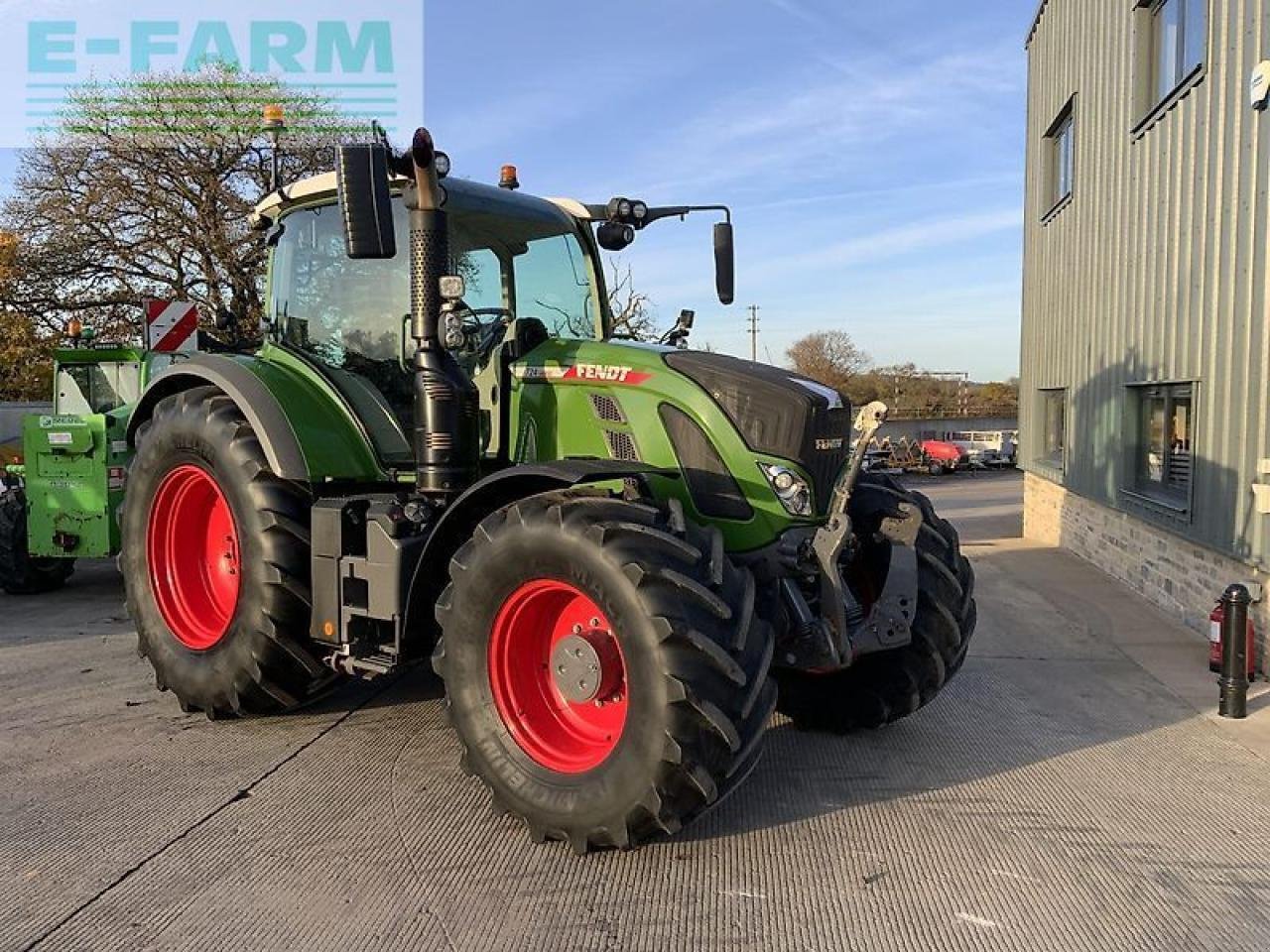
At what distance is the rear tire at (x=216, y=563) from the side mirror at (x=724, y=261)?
2.38 meters

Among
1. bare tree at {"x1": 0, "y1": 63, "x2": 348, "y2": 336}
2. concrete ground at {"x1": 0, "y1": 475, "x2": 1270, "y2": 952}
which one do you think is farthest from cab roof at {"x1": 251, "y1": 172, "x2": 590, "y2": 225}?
bare tree at {"x1": 0, "y1": 63, "x2": 348, "y2": 336}

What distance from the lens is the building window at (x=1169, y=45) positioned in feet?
23.6

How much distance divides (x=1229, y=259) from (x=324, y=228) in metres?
5.64

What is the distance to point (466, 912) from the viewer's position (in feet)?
10.1

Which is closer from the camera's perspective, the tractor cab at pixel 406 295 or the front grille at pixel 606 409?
the front grille at pixel 606 409

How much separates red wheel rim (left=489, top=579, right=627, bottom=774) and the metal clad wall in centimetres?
443

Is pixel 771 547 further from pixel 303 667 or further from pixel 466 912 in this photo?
pixel 303 667

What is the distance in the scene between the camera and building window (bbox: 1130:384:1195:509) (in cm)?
756

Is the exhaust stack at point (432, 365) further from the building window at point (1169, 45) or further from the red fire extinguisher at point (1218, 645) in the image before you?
the building window at point (1169, 45)

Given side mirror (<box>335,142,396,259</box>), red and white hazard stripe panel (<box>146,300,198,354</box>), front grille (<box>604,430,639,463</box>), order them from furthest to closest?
red and white hazard stripe panel (<box>146,300,198,354</box>), front grille (<box>604,430,639,463</box>), side mirror (<box>335,142,396,259</box>)

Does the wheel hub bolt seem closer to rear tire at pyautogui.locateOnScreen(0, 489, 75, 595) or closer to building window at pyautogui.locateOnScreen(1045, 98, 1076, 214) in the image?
rear tire at pyautogui.locateOnScreen(0, 489, 75, 595)

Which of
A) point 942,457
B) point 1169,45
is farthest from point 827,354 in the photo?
point 1169,45

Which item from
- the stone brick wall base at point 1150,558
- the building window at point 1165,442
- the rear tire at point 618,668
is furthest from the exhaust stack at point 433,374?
the building window at point 1165,442

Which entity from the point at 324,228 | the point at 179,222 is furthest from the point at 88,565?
the point at 179,222
